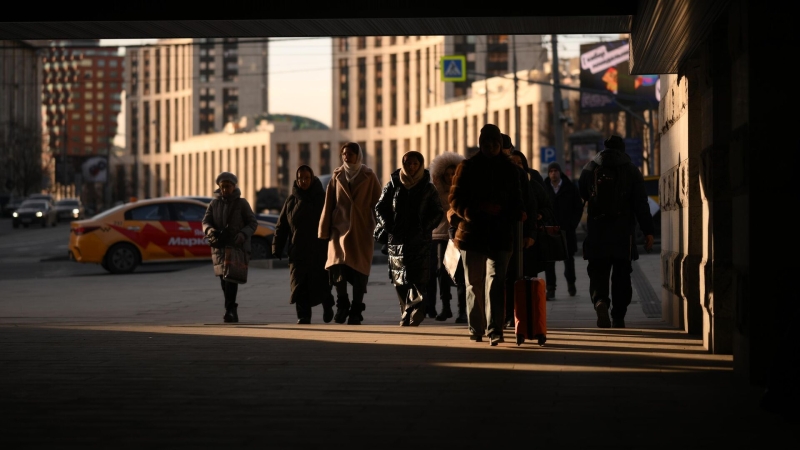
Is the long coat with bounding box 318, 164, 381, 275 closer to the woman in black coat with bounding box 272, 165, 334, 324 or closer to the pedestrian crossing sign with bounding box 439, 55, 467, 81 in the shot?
the woman in black coat with bounding box 272, 165, 334, 324

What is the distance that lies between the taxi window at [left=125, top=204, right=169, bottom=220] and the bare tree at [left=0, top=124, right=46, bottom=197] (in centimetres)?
9490

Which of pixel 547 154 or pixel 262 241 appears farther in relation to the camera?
pixel 547 154

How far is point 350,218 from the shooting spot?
43.2 ft

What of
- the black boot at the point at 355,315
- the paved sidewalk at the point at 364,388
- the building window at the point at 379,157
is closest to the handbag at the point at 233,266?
the paved sidewalk at the point at 364,388

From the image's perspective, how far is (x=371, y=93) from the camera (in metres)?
179

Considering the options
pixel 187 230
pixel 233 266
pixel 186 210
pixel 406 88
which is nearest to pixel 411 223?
pixel 233 266

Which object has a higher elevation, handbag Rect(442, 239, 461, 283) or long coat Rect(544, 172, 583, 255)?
long coat Rect(544, 172, 583, 255)

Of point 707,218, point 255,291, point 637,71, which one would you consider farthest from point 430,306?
point 255,291

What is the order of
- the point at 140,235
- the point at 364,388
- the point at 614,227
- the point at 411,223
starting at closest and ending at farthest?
1. the point at 364,388
2. the point at 614,227
3. the point at 411,223
4. the point at 140,235

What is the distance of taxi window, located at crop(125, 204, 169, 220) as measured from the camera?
26000 mm

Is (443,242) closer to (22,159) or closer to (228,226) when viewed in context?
(228,226)

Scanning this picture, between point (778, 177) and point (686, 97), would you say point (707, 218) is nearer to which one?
point (686, 97)

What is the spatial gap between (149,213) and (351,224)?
13714 millimetres

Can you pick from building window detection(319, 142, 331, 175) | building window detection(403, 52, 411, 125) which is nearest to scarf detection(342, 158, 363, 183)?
building window detection(403, 52, 411, 125)
